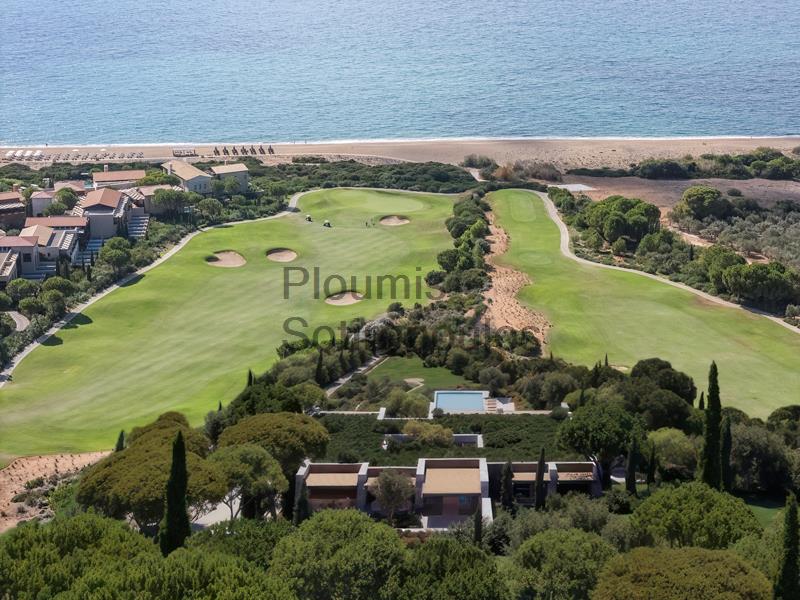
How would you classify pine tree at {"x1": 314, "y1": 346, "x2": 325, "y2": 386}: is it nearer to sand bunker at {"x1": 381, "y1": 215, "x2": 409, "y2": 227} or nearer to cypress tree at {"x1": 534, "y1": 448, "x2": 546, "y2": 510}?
cypress tree at {"x1": 534, "y1": 448, "x2": 546, "y2": 510}

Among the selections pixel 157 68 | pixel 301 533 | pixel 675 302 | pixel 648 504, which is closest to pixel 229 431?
pixel 301 533

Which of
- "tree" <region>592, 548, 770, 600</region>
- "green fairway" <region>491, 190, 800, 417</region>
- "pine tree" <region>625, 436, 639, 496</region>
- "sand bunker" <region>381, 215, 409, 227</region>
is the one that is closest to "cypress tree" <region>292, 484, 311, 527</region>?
"pine tree" <region>625, 436, 639, 496</region>

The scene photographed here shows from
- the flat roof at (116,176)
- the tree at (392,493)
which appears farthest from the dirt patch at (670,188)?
the tree at (392,493)

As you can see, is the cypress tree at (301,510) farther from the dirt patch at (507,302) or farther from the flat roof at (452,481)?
the dirt patch at (507,302)

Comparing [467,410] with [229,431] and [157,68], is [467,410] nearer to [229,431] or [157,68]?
[229,431]

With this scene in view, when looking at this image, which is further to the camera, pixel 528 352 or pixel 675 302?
pixel 675 302
